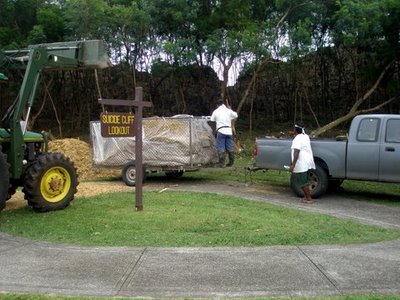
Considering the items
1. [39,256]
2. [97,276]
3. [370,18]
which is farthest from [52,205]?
[370,18]

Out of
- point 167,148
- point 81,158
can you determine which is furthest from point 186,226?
point 81,158

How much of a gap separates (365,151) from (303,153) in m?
1.48

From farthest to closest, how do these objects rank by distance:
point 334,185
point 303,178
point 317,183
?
point 334,185 < point 317,183 < point 303,178

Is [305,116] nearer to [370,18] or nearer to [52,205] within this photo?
[370,18]

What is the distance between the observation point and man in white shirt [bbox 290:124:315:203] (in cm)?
1109

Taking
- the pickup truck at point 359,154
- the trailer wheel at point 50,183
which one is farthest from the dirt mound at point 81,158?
the pickup truck at point 359,154

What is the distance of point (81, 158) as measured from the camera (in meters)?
16.7

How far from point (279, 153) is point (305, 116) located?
13.6 meters

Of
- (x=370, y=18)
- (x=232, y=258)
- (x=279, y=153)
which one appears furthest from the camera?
(x=370, y=18)

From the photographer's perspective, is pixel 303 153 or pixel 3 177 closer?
pixel 3 177

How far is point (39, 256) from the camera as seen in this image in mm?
6809

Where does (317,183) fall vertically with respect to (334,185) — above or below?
above

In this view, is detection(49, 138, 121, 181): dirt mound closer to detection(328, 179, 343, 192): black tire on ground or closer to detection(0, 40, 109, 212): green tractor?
detection(0, 40, 109, 212): green tractor

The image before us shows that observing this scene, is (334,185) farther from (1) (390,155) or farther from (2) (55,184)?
(2) (55,184)
